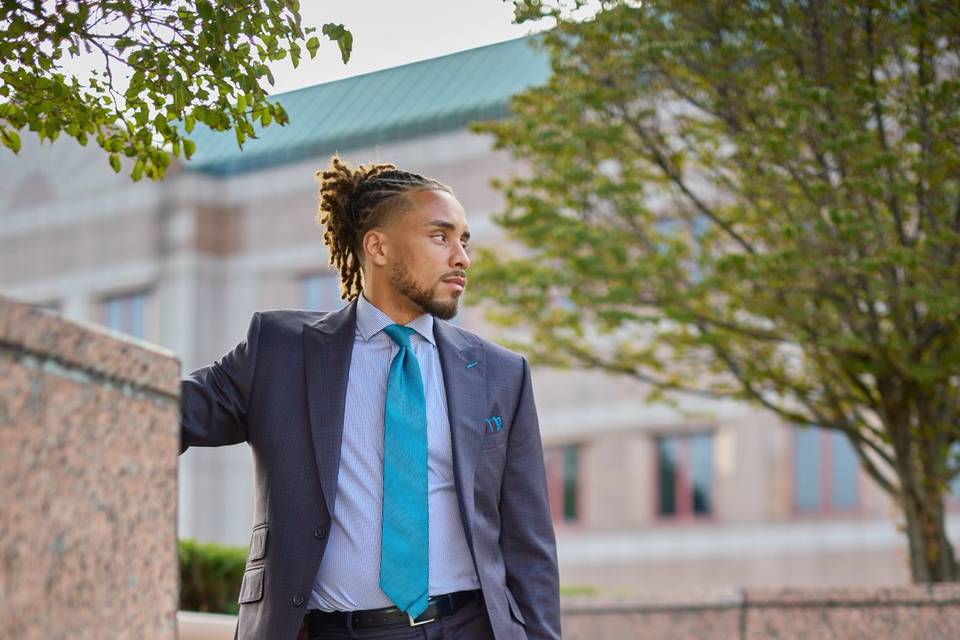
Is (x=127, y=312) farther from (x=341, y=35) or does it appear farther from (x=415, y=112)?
(x=341, y=35)

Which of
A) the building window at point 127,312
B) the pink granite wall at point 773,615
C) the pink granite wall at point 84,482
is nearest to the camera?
the pink granite wall at point 84,482

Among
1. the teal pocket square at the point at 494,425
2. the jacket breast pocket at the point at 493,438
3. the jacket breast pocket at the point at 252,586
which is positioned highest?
the teal pocket square at the point at 494,425

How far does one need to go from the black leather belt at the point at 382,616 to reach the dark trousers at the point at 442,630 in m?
0.01

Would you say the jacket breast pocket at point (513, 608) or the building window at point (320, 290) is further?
the building window at point (320, 290)

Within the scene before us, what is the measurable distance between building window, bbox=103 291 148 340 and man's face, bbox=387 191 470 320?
30376 mm

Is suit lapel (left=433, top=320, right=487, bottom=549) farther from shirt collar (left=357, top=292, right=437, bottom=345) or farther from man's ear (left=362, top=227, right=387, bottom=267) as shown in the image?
man's ear (left=362, top=227, right=387, bottom=267)

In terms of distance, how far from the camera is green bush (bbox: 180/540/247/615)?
9.27 meters

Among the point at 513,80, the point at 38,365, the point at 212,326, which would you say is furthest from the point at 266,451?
the point at 212,326

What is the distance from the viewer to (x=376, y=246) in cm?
434

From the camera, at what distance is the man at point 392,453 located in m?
3.78

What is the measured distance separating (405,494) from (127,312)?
3137 cm

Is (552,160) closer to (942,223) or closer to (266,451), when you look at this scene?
(942,223)

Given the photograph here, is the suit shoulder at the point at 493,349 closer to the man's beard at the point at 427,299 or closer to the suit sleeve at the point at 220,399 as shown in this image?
the man's beard at the point at 427,299

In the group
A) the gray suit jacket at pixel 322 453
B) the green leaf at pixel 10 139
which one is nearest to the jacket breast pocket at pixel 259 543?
the gray suit jacket at pixel 322 453
